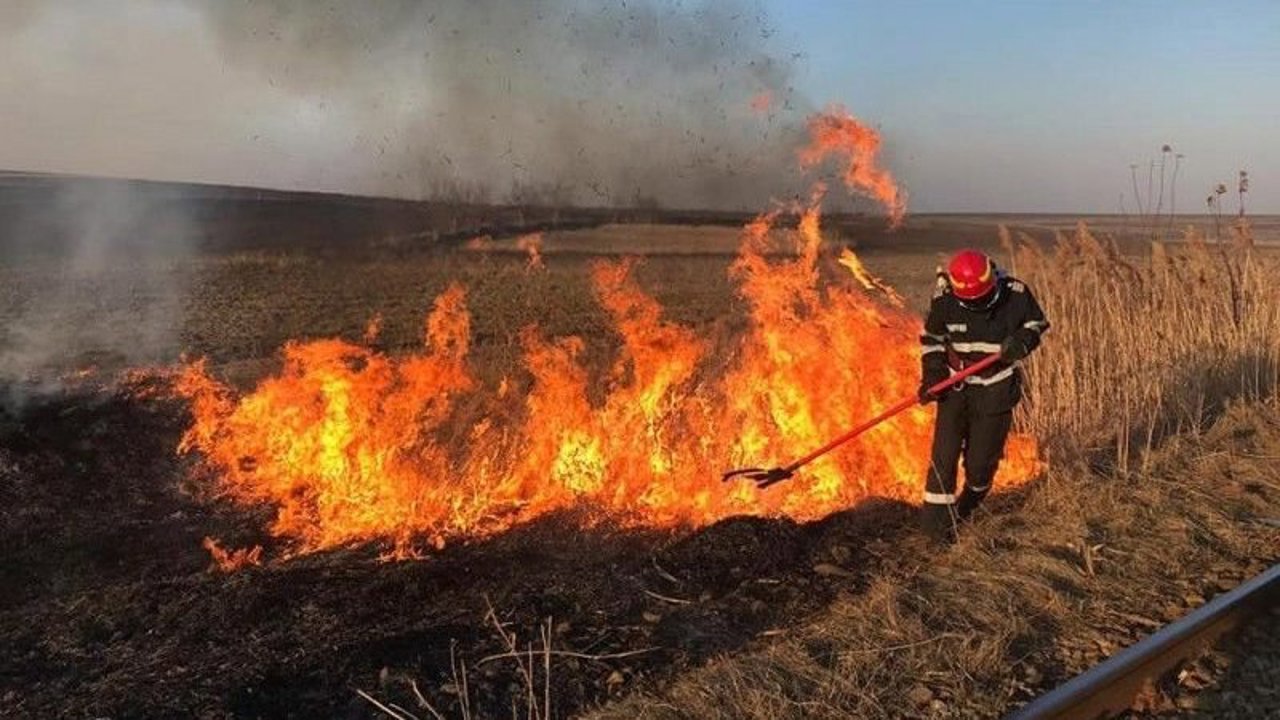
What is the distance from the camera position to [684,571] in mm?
6008

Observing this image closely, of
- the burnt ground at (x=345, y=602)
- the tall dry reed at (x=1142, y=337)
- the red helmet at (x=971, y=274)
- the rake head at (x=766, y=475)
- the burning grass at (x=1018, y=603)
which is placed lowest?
the burnt ground at (x=345, y=602)

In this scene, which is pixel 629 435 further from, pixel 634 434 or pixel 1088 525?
pixel 1088 525

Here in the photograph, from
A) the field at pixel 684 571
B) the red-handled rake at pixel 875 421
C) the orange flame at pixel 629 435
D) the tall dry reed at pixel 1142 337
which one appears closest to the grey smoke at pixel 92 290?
the field at pixel 684 571

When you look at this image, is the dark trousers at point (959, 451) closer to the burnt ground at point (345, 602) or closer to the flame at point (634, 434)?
the burnt ground at point (345, 602)

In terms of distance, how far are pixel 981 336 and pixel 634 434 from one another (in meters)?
2.63

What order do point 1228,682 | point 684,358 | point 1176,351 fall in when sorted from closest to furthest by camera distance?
point 1228,682 → point 684,358 → point 1176,351

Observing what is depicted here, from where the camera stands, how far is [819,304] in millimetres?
8125

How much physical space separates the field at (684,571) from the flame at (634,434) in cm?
31

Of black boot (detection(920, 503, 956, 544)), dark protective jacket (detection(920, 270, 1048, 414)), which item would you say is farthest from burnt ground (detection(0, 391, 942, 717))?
dark protective jacket (detection(920, 270, 1048, 414))

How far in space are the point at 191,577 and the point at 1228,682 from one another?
5567 mm

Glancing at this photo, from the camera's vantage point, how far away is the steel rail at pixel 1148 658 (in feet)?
12.5

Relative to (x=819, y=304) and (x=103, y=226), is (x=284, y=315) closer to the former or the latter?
(x=103, y=226)

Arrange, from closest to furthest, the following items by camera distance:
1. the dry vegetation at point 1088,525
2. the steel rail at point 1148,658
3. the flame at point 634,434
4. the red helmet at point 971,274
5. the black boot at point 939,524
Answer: the steel rail at point 1148,658 → the dry vegetation at point 1088,525 → the red helmet at point 971,274 → the black boot at point 939,524 → the flame at point 634,434

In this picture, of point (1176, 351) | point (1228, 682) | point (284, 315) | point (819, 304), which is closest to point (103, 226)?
point (284, 315)
